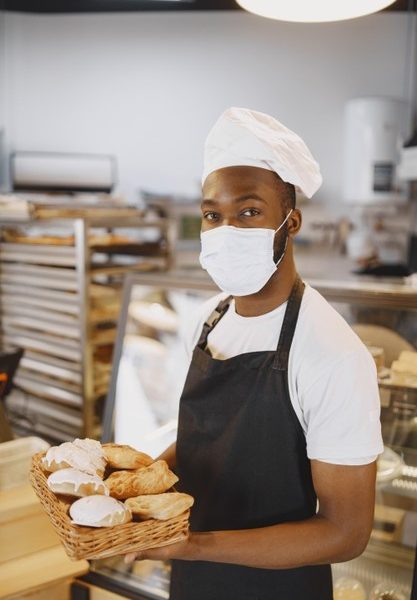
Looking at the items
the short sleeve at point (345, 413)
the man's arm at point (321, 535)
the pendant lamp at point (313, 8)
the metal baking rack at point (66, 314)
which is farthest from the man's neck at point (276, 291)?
the metal baking rack at point (66, 314)

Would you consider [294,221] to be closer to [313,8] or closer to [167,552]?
[313,8]

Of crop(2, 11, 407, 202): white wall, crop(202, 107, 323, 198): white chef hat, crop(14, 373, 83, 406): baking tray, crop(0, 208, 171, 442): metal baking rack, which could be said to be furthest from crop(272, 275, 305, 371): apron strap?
crop(2, 11, 407, 202): white wall

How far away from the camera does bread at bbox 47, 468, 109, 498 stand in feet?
3.73

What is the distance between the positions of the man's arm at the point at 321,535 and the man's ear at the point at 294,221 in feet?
1.66

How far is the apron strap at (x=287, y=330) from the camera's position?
50.8 inches

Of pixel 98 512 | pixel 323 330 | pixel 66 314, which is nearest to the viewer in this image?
pixel 98 512

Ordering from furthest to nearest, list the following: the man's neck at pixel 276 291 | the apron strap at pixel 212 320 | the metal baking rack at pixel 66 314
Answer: the metal baking rack at pixel 66 314 → the apron strap at pixel 212 320 → the man's neck at pixel 276 291

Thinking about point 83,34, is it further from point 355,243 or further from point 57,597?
point 57,597

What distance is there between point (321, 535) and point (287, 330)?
0.42 m

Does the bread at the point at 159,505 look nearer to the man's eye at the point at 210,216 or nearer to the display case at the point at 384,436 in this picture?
the man's eye at the point at 210,216

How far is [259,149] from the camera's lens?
1257 mm

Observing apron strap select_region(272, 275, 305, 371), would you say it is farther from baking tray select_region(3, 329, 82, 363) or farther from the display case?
baking tray select_region(3, 329, 82, 363)

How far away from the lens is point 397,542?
1859 mm

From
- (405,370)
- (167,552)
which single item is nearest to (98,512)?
(167,552)
